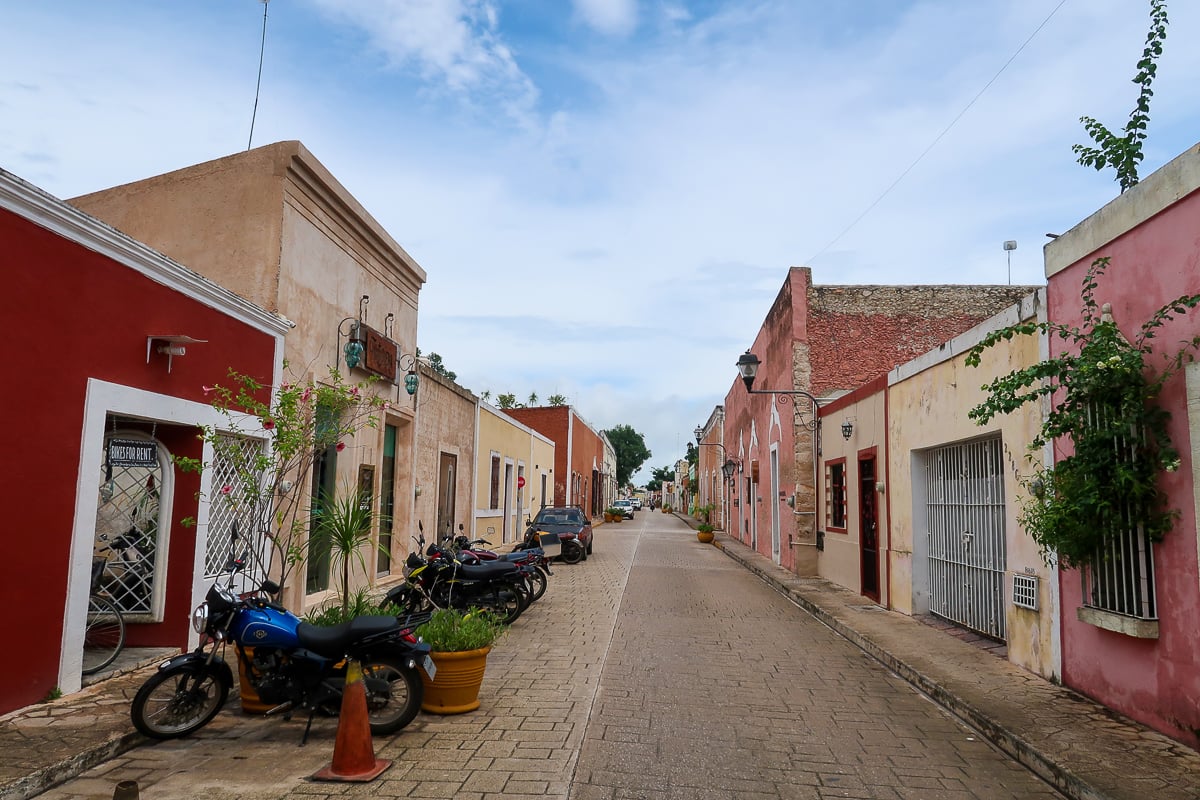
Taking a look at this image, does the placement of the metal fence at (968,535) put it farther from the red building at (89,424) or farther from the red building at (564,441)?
the red building at (564,441)

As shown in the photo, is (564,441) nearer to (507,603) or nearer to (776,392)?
(776,392)

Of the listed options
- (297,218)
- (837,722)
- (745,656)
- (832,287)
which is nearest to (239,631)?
(837,722)

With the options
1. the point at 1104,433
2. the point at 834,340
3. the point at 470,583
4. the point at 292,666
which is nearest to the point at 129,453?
the point at 292,666

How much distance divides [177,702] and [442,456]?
38.9ft

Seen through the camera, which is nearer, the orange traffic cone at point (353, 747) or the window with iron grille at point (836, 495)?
the orange traffic cone at point (353, 747)

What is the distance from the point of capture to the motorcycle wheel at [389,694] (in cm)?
553

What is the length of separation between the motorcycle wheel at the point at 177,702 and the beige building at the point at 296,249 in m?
2.42

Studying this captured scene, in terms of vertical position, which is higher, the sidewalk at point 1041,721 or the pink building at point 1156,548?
the pink building at point 1156,548

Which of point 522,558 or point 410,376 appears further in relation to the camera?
point 410,376

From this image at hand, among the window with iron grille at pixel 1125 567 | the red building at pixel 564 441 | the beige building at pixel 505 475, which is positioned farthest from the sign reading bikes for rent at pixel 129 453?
the red building at pixel 564 441

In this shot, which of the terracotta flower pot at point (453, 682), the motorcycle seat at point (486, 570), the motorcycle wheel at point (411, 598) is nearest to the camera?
the terracotta flower pot at point (453, 682)

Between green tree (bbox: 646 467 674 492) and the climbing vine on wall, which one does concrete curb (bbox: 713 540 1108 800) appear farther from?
green tree (bbox: 646 467 674 492)

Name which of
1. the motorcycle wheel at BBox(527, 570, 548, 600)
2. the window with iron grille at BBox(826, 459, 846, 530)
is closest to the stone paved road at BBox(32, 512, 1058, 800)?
the motorcycle wheel at BBox(527, 570, 548, 600)

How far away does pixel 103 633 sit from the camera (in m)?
7.12
